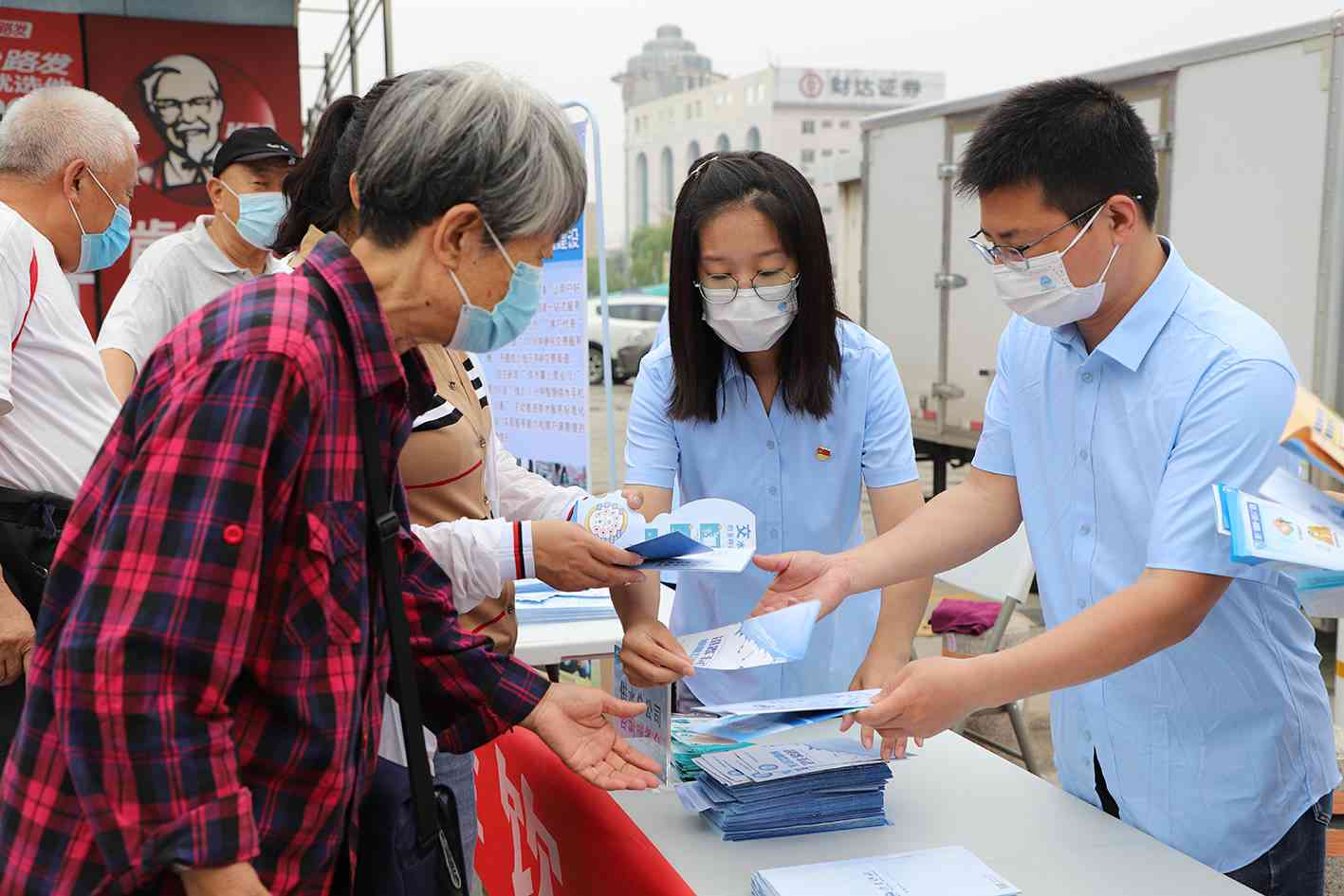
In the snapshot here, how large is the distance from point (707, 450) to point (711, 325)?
0.81ft

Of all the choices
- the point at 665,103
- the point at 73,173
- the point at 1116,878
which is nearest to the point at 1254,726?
the point at 1116,878

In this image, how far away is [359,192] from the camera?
1256mm

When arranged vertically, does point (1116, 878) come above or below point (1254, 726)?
below

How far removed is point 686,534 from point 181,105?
7.00 m

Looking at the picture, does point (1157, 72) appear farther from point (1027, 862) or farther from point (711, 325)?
point (1027, 862)

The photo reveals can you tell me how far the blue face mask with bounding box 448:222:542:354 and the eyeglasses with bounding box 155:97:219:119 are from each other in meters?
7.14

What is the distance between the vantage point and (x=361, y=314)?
1.17m

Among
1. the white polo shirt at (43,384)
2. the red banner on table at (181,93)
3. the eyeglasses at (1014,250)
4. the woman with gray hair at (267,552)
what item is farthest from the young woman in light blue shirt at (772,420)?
the red banner on table at (181,93)

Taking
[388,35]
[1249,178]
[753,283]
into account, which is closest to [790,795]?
[753,283]

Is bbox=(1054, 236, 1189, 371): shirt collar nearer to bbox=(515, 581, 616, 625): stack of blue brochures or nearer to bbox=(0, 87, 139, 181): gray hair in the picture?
bbox=(515, 581, 616, 625): stack of blue brochures

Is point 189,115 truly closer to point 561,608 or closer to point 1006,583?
point 561,608

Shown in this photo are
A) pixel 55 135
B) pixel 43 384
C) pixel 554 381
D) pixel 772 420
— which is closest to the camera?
pixel 772 420

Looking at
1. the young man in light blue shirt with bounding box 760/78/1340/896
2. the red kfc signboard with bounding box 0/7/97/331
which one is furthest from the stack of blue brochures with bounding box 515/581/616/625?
the red kfc signboard with bounding box 0/7/97/331

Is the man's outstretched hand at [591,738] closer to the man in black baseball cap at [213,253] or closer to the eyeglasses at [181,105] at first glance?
the man in black baseball cap at [213,253]
